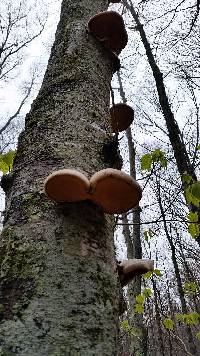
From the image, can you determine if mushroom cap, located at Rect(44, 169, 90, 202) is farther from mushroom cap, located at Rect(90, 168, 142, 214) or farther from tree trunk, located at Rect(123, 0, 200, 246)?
tree trunk, located at Rect(123, 0, 200, 246)

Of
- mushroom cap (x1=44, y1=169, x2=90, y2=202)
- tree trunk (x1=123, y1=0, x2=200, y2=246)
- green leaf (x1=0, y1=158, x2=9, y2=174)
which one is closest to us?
mushroom cap (x1=44, y1=169, x2=90, y2=202)

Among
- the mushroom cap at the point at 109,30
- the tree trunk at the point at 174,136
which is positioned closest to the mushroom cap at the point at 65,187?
the mushroom cap at the point at 109,30

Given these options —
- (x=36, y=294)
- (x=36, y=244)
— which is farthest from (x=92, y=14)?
(x=36, y=294)

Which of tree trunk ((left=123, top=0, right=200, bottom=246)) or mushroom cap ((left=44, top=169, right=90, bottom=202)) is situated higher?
tree trunk ((left=123, top=0, right=200, bottom=246))

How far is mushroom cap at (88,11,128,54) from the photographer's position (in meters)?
1.75

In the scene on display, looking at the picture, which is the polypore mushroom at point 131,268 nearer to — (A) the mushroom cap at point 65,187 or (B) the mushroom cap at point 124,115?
(A) the mushroom cap at point 65,187

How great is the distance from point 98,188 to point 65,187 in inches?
4.8

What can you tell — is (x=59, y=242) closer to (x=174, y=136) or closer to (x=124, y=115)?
(x=124, y=115)

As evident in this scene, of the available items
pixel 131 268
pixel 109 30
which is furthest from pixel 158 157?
pixel 131 268

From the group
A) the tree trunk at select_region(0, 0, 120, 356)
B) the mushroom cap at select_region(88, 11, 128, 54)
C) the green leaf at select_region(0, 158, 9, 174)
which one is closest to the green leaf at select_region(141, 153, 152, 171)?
the green leaf at select_region(0, 158, 9, 174)

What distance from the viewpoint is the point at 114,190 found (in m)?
1.20

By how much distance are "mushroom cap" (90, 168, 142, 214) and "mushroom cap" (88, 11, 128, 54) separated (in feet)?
2.94

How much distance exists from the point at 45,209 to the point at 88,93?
1.96 feet

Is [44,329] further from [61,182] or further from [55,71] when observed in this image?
[55,71]
